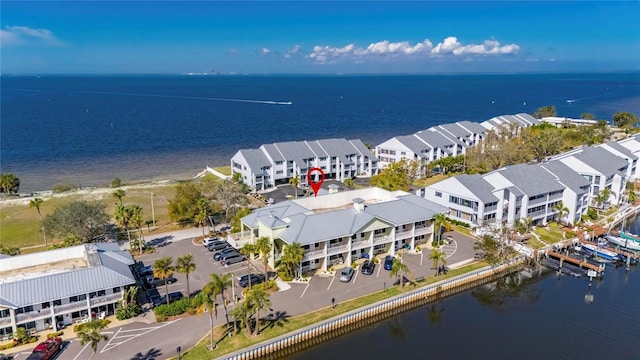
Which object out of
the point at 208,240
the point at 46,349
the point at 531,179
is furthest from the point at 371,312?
the point at 531,179

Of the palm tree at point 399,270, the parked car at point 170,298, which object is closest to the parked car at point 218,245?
the parked car at point 170,298

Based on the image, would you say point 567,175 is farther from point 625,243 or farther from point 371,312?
point 371,312

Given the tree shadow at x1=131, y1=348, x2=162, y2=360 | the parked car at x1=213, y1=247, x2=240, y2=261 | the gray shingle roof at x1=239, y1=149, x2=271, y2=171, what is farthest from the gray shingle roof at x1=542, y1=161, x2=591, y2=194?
the tree shadow at x1=131, y1=348, x2=162, y2=360

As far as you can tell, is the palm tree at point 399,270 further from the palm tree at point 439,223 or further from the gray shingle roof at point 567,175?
the gray shingle roof at point 567,175

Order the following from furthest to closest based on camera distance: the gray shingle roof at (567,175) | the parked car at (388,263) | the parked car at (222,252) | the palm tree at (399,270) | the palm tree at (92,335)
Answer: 1. the gray shingle roof at (567,175)
2. the parked car at (222,252)
3. the parked car at (388,263)
4. the palm tree at (399,270)
5. the palm tree at (92,335)

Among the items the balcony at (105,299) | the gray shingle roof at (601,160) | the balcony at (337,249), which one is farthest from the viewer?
the gray shingle roof at (601,160)

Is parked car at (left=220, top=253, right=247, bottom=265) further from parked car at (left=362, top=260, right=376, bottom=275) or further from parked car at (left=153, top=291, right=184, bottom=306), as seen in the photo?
parked car at (left=362, top=260, right=376, bottom=275)

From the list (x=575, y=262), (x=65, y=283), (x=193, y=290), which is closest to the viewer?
(x=65, y=283)
